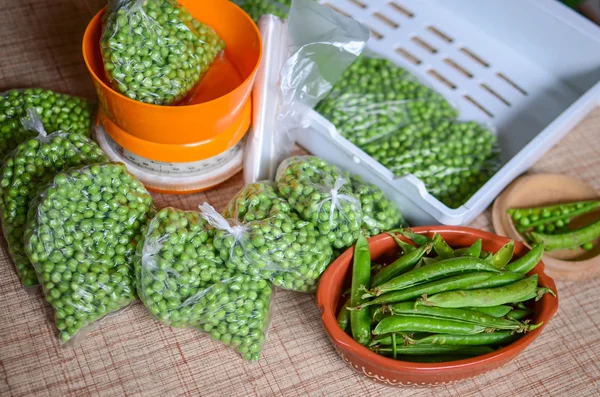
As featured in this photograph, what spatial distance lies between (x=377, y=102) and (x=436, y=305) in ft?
2.25

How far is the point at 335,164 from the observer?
1.55 meters

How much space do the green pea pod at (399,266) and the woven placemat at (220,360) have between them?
17 centimetres

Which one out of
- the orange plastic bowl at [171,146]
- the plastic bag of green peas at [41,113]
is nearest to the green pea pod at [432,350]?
the orange plastic bowl at [171,146]

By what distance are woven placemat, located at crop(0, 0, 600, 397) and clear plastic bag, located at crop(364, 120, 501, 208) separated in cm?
33

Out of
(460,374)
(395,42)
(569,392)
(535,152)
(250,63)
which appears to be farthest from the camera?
(395,42)

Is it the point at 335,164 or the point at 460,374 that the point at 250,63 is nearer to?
the point at 335,164

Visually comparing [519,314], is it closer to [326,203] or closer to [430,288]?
[430,288]

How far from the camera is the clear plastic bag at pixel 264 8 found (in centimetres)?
174

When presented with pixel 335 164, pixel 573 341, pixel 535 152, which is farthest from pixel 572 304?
pixel 335 164

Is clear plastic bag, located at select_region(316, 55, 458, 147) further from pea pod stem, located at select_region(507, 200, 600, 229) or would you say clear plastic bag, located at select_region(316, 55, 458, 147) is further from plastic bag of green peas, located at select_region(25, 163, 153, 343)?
plastic bag of green peas, located at select_region(25, 163, 153, 343)

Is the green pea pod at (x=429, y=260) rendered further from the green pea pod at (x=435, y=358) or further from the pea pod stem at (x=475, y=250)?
the green pea pod at (x=435, y=358)

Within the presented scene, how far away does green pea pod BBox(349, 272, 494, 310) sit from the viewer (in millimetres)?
1210

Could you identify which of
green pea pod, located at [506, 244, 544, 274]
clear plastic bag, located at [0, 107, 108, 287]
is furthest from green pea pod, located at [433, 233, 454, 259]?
clear plastic bag, located at [0, 107, 108, 287]

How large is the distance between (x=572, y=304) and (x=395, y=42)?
86 centimetres
